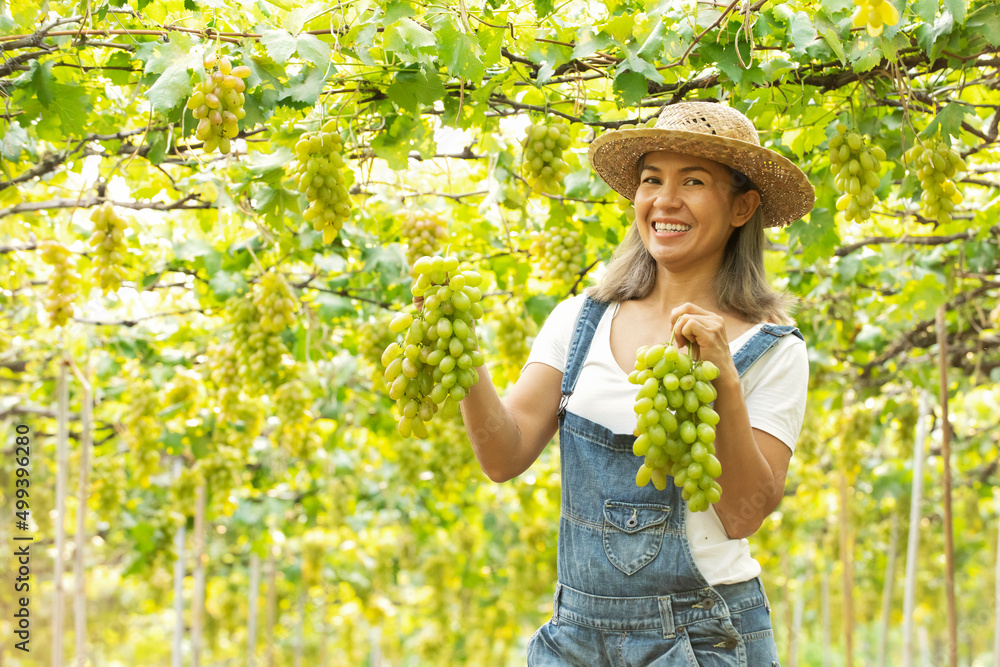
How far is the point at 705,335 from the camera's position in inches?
60.9

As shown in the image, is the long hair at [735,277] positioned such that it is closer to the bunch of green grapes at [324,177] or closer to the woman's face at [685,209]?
the woman's face at [685,209]

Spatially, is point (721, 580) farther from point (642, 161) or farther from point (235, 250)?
point (235, 250)

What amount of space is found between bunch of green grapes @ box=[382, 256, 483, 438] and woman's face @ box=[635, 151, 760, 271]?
21.0 inches

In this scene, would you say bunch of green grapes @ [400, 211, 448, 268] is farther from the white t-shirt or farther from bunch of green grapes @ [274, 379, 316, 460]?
bunch of green grapes @ [274, 379, 316, 460]

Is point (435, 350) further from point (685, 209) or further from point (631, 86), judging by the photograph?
point (631, 86)

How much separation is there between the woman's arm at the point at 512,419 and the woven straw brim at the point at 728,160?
574 mm

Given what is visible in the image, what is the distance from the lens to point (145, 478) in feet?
16.1

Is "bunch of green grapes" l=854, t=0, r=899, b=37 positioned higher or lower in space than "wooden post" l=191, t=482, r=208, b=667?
higher

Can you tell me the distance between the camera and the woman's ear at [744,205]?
2.05 metres

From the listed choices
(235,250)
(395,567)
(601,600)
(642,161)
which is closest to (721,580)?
(601,600)

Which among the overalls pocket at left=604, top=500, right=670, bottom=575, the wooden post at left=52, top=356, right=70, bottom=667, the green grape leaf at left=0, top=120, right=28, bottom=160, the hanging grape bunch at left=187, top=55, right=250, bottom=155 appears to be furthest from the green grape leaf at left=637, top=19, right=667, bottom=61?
the wooden post at left=52, top=356, right=70, bottom=667

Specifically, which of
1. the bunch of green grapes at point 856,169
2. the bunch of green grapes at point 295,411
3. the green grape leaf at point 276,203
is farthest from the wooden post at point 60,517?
the bunch of green grapes at point 856,169

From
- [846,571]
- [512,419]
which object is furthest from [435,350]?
[846,571]

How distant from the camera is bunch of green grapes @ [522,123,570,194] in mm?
2486
